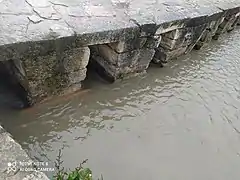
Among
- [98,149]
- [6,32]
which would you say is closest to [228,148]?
[98,149]

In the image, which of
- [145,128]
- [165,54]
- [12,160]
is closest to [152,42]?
[165,54]

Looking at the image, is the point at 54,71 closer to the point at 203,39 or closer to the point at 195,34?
the point at 195,34

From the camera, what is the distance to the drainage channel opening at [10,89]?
4512 mm

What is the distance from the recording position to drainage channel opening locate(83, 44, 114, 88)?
5195 mm

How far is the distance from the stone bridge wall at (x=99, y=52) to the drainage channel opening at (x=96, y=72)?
0.04ft

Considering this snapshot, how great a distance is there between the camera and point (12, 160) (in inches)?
110

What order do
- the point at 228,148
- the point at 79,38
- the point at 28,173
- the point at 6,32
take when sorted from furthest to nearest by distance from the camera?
1. the point at 228,148
2. the point at 79,38
3. the point at 6,32
4. the point at 28,173

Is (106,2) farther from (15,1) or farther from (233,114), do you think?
(233,114)

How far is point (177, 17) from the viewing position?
5344 mm

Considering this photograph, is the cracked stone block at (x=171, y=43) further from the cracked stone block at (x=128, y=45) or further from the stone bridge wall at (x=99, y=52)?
the cracked stone block at (x=128, y=45)

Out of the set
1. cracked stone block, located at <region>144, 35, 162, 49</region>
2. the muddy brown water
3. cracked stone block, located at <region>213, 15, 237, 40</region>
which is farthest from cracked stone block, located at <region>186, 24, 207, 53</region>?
cracked stone block, located at <region>213, 15, 237, 40</region>

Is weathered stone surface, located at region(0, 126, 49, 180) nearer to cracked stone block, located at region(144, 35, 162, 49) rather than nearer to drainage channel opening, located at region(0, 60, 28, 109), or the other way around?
drainage channel opening, located at region(0, 60, 28, 109)

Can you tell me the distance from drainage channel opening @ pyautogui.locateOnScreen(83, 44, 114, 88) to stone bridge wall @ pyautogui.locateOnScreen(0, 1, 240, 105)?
1 centimetres

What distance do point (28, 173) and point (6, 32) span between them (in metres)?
1.78
